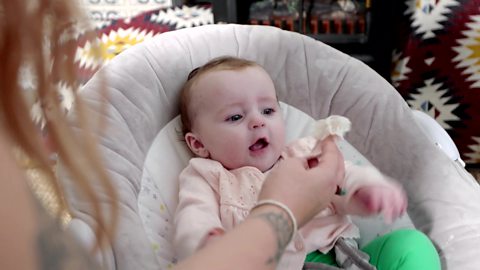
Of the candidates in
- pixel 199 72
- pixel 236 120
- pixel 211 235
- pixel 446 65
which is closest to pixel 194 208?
pixel 211 235

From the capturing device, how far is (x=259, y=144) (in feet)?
3.88

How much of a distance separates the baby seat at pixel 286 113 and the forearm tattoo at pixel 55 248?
1.36ft

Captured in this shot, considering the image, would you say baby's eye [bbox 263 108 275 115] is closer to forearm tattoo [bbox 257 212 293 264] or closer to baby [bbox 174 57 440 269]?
baby [bbox 174 57 440 269]

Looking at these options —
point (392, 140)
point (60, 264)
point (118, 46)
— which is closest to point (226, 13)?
point (118, 46)

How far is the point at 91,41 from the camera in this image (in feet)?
2.10

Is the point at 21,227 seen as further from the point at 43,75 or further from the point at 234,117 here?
the point at 234,117

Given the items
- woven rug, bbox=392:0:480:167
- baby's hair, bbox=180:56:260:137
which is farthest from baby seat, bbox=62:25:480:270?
woven rug, bbox=392:0:480:167

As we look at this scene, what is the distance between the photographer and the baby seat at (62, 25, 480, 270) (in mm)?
1066

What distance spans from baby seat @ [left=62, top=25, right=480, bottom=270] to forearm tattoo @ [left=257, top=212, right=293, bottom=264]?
0.37m

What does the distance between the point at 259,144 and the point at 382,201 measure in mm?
293

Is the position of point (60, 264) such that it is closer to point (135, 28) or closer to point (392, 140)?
point (392, 140)

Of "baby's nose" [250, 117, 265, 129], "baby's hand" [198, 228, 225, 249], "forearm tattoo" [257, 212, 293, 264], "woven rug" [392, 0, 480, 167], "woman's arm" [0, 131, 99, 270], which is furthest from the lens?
"woven rug" [392, 0, 480, 167]

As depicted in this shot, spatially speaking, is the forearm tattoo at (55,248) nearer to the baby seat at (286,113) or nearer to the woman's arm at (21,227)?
the woman's arm at (21,227)

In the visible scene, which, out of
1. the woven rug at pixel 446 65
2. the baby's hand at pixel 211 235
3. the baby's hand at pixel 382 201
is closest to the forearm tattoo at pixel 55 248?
the baby's hand at pixel 211 235
